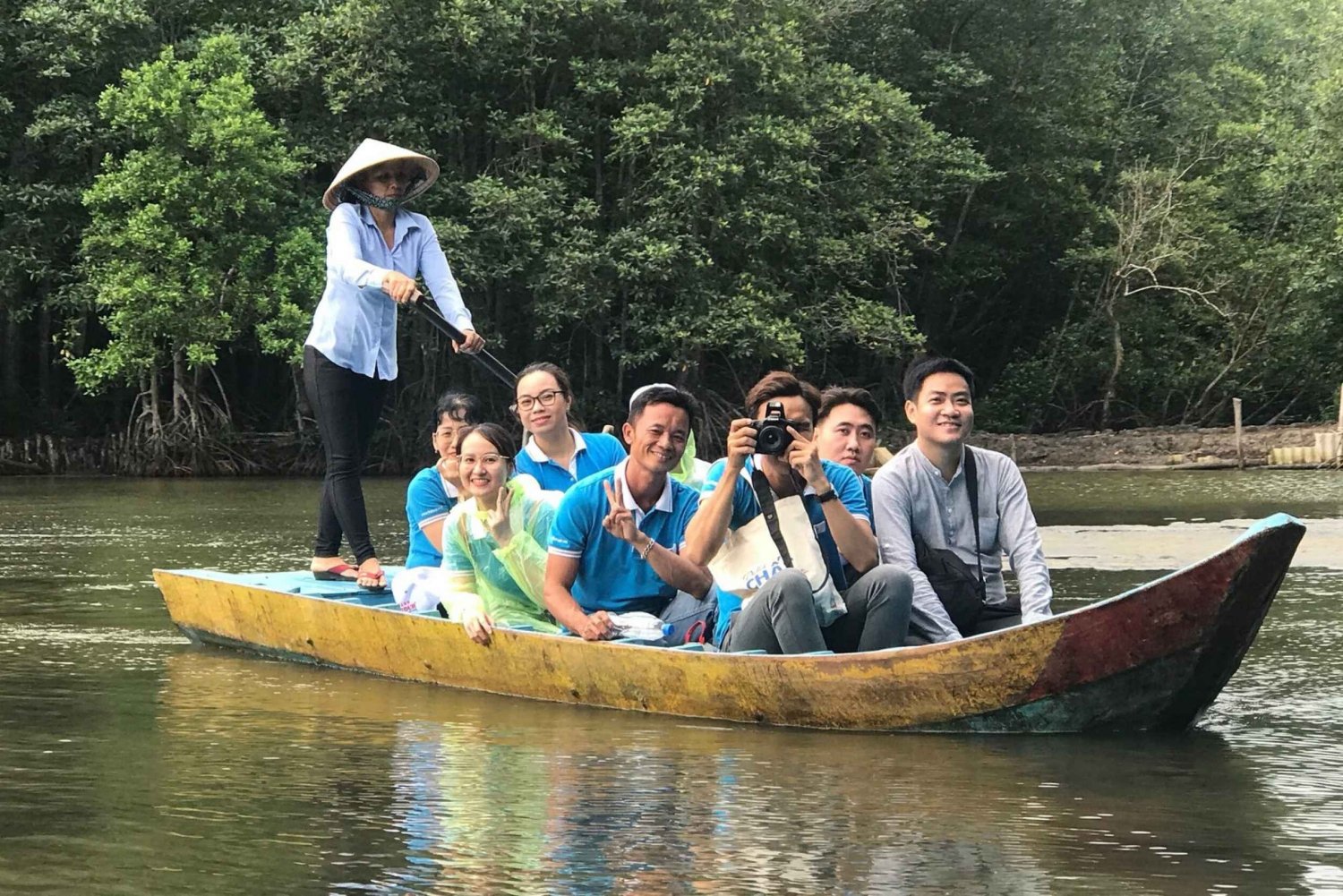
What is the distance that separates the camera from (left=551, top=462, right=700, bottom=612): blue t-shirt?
19.5 feet

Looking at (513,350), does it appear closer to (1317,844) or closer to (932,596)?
(932,596)

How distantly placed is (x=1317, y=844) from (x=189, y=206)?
20332 mm

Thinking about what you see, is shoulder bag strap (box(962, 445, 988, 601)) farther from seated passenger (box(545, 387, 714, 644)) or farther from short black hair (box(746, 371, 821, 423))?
seated passenger (box(545, 387, 714, 644))

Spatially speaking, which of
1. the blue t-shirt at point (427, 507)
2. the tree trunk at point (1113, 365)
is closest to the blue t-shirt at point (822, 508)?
the blue t-shirt at point (427, 507)

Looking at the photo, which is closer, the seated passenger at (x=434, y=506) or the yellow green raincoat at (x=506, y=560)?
the yellow green raincoat at (x=506, y=560)

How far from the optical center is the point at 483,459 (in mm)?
6297

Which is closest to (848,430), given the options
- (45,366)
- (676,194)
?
(676,194)

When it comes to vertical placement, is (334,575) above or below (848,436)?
below

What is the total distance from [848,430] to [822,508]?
48 cm

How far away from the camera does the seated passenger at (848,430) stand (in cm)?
610

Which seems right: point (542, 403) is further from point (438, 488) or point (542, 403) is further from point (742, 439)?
point (742, 439)

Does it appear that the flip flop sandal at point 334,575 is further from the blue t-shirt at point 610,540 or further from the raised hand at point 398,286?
the blue t-shirt at point 610,540

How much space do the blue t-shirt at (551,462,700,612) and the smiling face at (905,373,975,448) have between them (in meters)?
0.75

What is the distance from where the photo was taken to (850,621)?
19.2 ft
